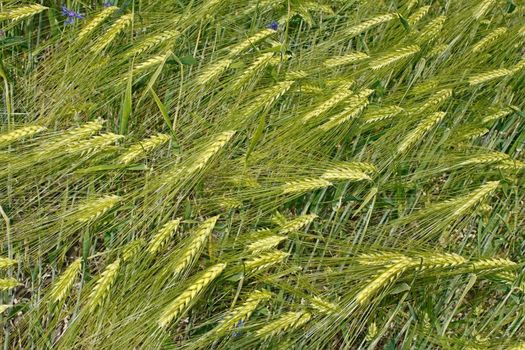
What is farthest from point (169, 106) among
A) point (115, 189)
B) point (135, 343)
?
point (135, 343)

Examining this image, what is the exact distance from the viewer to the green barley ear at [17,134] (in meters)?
1.57

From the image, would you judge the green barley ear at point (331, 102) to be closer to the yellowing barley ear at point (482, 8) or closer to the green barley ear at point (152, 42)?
the green barley ear at point (152, 42)

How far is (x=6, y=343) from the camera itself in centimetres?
149

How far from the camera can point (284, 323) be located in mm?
1485

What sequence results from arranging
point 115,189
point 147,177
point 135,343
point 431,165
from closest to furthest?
point 135,343
point 147,177
point 115,189
point 431,165

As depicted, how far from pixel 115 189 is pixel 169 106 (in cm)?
26

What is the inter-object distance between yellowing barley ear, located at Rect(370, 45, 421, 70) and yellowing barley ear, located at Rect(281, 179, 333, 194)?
0.42 metres

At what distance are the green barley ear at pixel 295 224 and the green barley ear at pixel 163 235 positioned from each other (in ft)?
0.76

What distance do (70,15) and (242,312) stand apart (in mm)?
964

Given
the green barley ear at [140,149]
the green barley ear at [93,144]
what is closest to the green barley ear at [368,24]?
the green barley ear at [140,149]

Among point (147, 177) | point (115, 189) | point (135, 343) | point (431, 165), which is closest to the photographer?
point (135, 343)

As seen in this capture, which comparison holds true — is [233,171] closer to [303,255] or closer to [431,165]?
[303,255]

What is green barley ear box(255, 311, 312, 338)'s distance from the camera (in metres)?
1.48

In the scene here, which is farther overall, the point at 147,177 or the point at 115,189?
the point at 115,189
